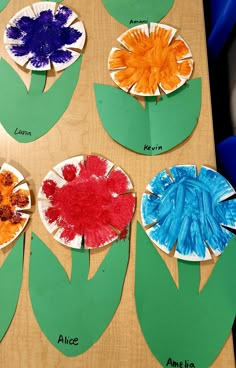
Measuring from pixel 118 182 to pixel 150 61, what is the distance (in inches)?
12.2

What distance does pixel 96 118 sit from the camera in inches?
31.3

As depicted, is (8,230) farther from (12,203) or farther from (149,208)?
(149,208)

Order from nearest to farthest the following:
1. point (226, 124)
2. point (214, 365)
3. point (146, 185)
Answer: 1. point (214, 365)
2. point (146, 185)
3. point (226, 124)

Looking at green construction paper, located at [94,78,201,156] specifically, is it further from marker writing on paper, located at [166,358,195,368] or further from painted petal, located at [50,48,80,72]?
marker writing on paper, located at [166,358,195,368]

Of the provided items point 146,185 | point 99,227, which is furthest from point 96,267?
point 146,185

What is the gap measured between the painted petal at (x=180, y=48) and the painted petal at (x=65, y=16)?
0.26 m

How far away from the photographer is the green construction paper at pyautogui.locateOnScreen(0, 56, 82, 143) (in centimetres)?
79

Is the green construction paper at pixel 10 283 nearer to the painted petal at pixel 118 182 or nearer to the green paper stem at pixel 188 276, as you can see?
the painted petal at pixel 118 182

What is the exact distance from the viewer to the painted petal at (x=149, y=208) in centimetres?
72

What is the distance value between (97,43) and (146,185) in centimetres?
39

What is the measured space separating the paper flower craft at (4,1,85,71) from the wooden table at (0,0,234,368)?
0.02 meters

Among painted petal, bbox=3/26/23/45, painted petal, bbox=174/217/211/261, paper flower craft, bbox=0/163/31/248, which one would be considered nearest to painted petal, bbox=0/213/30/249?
paper flower craft, bbox=0/163/31/248

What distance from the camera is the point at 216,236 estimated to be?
0.70 metres

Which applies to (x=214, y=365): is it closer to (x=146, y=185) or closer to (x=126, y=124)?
(x=146, y=185)
